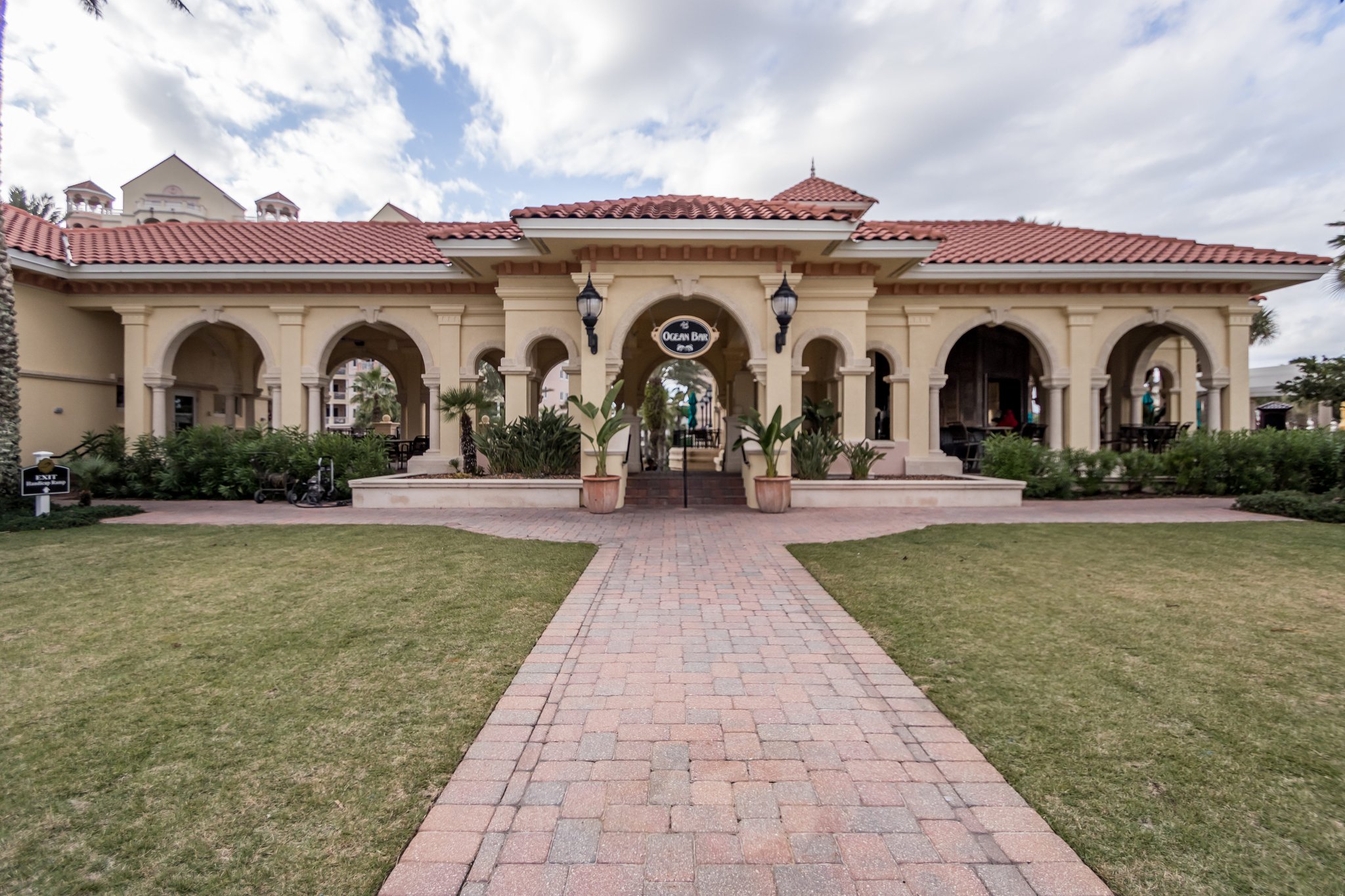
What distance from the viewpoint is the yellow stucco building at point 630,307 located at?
35.3 feet

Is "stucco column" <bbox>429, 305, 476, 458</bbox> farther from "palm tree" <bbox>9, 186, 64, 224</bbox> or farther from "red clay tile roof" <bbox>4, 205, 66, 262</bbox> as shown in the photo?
"palm tree" <bbox>9, 186, 64, 224</bbox>

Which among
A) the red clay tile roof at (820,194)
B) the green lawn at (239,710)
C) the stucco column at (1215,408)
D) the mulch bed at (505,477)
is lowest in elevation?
the green lawn at (239,710)

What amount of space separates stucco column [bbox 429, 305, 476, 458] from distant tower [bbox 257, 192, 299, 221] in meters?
38.4

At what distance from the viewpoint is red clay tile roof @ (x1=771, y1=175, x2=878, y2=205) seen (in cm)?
1623

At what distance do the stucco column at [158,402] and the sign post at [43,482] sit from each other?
424 centimetres

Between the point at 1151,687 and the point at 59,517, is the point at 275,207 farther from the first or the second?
the point at 1151,687

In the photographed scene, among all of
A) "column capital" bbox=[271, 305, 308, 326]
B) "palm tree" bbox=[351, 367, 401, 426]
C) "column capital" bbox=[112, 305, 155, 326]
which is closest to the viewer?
"column capital" bbox=[112, 305, 155, 326]

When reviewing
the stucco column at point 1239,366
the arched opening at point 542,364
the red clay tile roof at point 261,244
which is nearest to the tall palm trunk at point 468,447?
the arched opening at point 542,364

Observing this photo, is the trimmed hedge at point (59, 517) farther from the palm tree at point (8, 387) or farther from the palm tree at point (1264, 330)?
the palm tree at point (1264, 330)

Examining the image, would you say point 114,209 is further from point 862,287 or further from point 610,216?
point 862,287

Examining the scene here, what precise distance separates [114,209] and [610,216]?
173 feet

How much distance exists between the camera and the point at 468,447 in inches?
502

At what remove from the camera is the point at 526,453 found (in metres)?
11.3

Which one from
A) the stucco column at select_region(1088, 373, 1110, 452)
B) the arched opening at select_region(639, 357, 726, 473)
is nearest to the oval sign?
the arched opening at select_region(639, 357, 726, 473)
